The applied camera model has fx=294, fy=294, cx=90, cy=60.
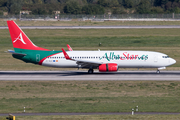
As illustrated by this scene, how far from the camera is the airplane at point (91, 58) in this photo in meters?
48.6

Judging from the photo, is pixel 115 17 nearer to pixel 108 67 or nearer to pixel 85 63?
pixel 85 63

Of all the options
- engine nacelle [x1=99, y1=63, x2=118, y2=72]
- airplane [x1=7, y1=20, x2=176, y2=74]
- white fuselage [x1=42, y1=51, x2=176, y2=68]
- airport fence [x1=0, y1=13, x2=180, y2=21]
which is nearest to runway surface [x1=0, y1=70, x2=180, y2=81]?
engine nacelle [x1=99, y1=63, x2=118, y2=72]

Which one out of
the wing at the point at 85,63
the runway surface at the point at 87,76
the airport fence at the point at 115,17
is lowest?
the runway surface at the point at 87,76

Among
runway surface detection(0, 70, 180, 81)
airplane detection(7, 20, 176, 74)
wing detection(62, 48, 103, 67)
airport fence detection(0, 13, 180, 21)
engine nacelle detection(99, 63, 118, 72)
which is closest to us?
runway surface detection(0, 70, 180, 81)

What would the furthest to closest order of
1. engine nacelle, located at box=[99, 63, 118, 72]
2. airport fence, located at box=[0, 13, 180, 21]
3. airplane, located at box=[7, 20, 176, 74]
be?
airport fence, located at box=[0, 13, 180, 21], airplane, located at box=[7, 20, 176, 74], engine nacelle, located at box=[99, 63, 118, 72]

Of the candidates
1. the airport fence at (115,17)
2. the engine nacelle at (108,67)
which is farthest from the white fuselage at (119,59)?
the airport fence at (115,17)

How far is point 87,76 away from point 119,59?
19.9 ft

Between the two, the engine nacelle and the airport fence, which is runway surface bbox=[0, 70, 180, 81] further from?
the airport fence

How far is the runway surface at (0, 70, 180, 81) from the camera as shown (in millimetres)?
45281

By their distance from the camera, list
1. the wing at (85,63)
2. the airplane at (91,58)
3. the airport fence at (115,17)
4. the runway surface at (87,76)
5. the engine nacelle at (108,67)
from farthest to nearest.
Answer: the airport fence at (115,17), the airplane at (91,58), the wing at (85,63), the engine nacelle at (108,67), the runway surface at (87,76)

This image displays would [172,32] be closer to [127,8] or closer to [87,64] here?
[87,64]

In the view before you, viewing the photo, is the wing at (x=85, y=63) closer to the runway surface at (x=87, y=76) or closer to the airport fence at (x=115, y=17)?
the runway surface at (x=87, y=76)

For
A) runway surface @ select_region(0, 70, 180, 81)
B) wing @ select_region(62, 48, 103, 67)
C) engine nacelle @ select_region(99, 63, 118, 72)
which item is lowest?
runway surface @ select_region(0, 70, 180, 81)

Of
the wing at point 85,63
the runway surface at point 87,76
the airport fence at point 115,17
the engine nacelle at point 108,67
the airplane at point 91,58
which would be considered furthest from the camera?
the airport fence at point 115,17
